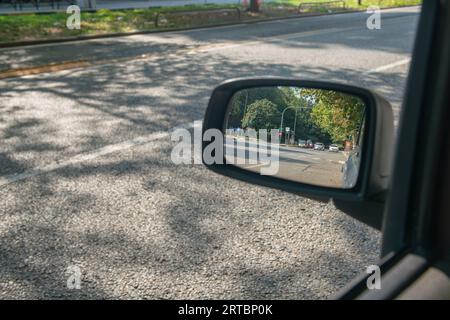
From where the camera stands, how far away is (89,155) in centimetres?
496

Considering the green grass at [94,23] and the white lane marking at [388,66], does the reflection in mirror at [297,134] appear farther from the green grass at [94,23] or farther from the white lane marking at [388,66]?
the green grass at [94,23]

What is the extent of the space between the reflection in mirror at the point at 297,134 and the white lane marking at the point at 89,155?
3.10m

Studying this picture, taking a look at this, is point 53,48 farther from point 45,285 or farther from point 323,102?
point 323,102

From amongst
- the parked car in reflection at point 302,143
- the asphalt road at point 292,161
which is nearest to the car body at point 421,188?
the asphalt road at point 292,161

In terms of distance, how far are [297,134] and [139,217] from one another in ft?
7.25

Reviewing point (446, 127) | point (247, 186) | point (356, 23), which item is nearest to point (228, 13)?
point (356, 23)

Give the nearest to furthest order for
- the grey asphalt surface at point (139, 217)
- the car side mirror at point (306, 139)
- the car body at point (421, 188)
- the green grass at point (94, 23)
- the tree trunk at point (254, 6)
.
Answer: the car body at point (421, 188) < the car side mirror at point (306, 139) < the grey asphalt surface at point (139, 217) < the green grass at point (94, 23) < the tree trunk at point (254, 6)

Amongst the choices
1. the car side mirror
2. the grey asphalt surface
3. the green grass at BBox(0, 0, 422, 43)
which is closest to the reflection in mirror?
the car side mirror

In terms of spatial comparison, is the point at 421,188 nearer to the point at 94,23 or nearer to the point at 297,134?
the point at 297,134

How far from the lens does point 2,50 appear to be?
453 inches

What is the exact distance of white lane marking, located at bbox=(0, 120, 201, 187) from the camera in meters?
4.39

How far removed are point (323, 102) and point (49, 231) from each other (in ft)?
8.06

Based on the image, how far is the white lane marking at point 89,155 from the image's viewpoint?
173 inches
